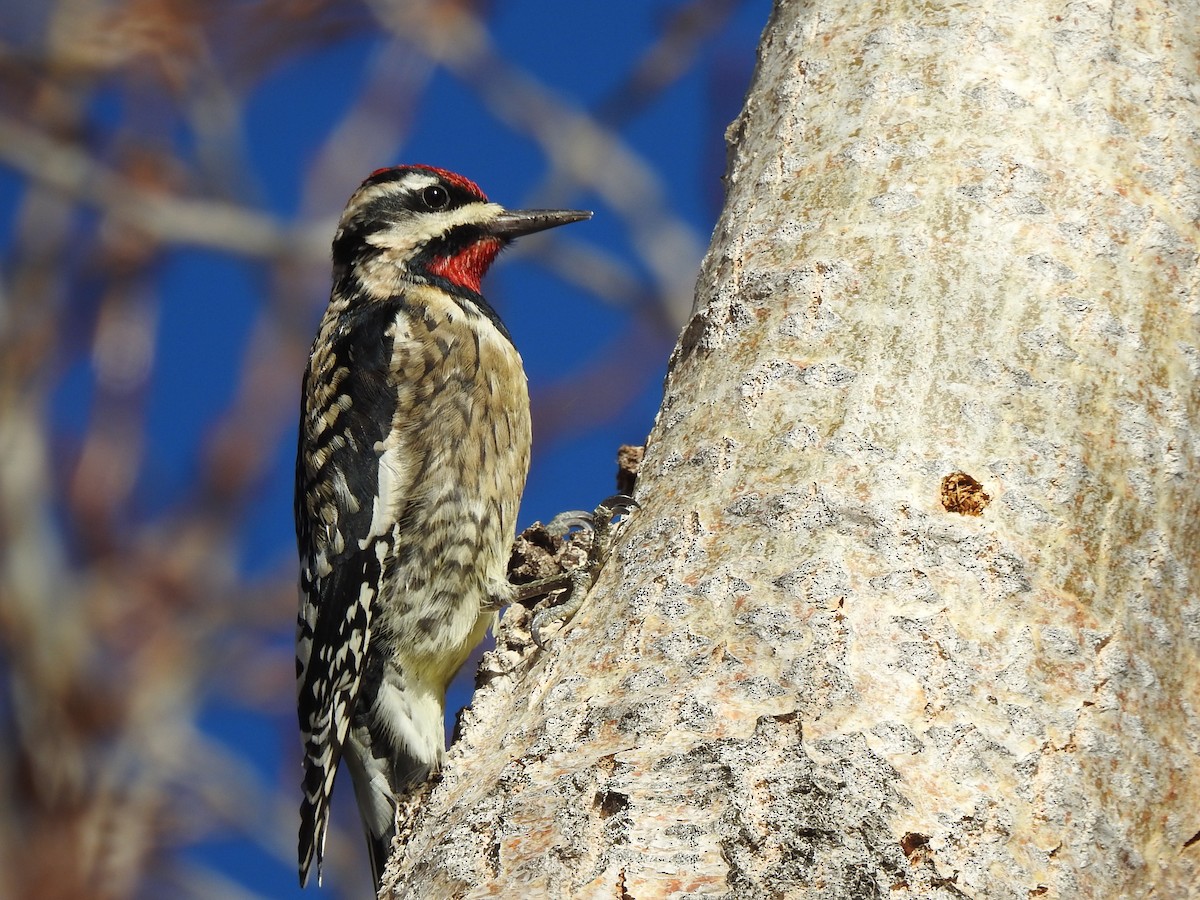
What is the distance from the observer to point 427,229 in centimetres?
425

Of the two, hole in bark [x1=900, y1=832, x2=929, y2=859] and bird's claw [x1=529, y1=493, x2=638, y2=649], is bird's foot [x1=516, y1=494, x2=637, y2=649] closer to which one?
bird's claw [x1=529, y1=493, x2=638, y2=649]

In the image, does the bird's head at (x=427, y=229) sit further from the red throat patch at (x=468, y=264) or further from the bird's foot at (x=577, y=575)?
the bird's foot at (x=577, y=575)

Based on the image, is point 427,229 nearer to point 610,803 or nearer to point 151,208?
point 151,208

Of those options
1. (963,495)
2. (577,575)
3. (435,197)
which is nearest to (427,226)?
(435,197)

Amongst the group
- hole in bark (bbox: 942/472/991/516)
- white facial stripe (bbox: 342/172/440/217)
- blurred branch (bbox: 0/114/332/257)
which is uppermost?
blurred branch (bbox: 0/114/332/257)

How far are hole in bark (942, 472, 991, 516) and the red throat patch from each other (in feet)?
6.98

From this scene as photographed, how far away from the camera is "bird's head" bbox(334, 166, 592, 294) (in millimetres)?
4199

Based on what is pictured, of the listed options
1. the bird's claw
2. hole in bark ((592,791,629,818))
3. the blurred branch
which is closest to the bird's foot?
the bird's claw

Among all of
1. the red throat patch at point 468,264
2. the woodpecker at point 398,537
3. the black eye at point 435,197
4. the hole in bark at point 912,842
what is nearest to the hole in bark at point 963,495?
the hole in bark at point 912,842

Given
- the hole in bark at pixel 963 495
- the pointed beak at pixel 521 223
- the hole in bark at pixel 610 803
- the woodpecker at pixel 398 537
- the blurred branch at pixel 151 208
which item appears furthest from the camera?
the blurred branch at pixel 151 208

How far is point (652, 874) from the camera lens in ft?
6.64

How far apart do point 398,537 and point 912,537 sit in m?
1.65

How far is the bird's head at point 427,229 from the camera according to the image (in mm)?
4199

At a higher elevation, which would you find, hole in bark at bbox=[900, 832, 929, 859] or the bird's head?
the bird's head
